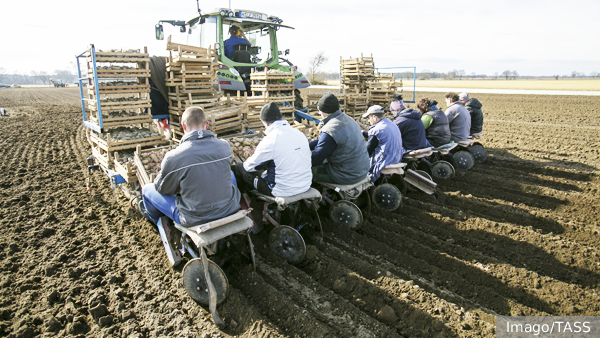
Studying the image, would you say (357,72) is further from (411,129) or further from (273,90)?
(411,129)

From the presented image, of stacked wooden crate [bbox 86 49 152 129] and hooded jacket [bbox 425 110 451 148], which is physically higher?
stacked wooden crate [bbox 86 49 152 129]

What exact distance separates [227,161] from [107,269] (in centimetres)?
208

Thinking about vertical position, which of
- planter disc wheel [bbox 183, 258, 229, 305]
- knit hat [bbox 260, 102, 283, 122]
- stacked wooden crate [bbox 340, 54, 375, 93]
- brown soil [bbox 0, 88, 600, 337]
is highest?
stacked wooden crate [bbox 340, 54, 375, 93]

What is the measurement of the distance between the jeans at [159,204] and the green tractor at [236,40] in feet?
18.6

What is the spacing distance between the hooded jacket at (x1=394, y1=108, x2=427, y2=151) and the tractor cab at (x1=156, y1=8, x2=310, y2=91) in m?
3.62

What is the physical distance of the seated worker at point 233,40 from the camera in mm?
10078

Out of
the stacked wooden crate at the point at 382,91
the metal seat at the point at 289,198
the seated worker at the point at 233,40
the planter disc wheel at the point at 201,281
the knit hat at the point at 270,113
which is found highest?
the seated worker at the point at 233,40

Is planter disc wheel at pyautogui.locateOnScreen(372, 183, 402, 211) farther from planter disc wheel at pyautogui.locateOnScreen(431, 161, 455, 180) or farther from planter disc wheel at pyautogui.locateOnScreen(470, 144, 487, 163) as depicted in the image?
planter disc wheel at pyautogui.locateOnScreen(470, 144, 487, 163)

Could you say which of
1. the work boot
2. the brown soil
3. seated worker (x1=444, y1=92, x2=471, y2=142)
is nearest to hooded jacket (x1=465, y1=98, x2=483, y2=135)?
seated worker (x1=444, y1=92, x2=471, y2=142)

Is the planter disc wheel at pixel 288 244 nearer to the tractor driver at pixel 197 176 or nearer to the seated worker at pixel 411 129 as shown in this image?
the tractor driver at pixel 197 176

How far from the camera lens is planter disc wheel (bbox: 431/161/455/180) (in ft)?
23.7

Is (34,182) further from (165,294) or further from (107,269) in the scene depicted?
(165,294)

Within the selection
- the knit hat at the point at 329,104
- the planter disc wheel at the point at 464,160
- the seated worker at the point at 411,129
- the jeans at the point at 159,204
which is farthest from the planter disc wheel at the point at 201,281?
the planter disc wheel at the point at 464,160

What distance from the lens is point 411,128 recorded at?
6.59m
